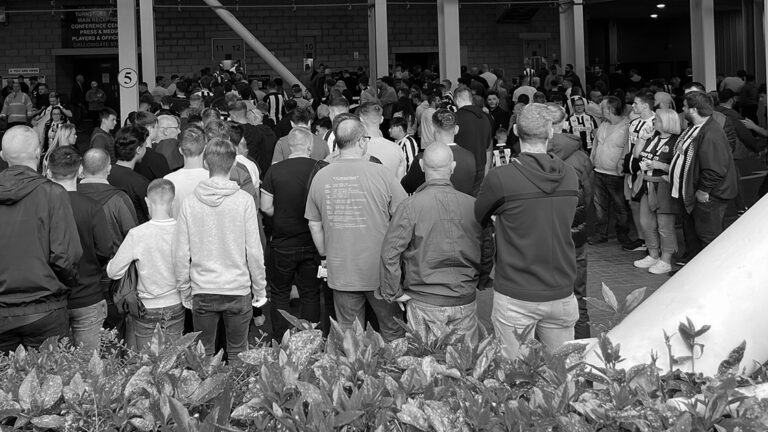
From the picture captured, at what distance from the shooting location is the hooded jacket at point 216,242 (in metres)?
5.18

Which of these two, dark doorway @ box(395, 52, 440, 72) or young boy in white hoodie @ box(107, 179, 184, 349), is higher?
dark doorway @ box(395, 52, 440, 72)

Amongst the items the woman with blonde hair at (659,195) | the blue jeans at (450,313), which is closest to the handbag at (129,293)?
the blue jeans at (450,313)

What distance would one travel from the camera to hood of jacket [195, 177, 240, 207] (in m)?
5.17

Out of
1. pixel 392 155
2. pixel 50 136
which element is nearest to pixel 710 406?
pixel 392 155

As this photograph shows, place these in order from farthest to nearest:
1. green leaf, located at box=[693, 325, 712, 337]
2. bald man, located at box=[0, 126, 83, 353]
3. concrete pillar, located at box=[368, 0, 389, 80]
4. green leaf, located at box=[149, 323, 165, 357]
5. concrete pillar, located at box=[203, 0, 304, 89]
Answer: concrete pillar, located at box=[203, 0, 304, 89] → concrete pillar, located at box=[368, 0, 389, 80] → bald man, located at box=[0, 126, 83, 353] → green leaf, located at box=[149, 323, 165, 357] → green leaf, located at box=[693, 325, 712, 337]

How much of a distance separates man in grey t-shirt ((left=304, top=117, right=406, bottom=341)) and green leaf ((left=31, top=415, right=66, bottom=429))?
9.63 feet

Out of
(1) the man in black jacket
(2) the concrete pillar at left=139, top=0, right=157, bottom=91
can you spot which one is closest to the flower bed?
(1) the man in black jacket

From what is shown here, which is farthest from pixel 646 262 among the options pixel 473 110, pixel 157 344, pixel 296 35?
A: pixel 296 35

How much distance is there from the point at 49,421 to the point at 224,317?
2.79 m

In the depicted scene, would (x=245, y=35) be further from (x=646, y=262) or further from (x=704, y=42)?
(x=646, y=262)

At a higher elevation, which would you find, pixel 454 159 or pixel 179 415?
pixel 454 159

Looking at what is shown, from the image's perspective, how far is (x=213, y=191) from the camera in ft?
17.0

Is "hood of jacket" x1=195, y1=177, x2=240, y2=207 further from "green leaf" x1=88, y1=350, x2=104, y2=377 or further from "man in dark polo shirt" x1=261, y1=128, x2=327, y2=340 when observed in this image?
"green leaf" x1=88, y1=350, x2=104, y2=377

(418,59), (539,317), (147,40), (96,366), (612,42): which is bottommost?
(539,317)
